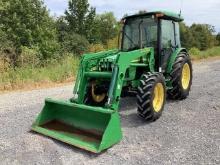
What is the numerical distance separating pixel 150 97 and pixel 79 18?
53.6 metres

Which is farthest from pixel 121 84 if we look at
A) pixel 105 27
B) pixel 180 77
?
pixel 105 27

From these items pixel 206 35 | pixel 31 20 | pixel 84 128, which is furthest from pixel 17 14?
pixel 84 128

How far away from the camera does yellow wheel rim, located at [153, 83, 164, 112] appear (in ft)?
22.5

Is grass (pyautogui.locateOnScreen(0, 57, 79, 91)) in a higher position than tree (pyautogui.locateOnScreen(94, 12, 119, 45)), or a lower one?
lower

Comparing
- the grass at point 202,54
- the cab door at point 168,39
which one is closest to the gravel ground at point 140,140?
the cab door at point 168,39

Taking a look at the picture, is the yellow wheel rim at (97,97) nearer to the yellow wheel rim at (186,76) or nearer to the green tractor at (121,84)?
the green tractor at (121,84)

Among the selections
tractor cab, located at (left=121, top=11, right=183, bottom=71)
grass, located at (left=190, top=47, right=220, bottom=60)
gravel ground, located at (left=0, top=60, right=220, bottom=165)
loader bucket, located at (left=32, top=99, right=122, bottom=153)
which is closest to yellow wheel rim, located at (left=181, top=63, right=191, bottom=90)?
gravel ground, located at (left=0, top=60, right=220, bottom=165)

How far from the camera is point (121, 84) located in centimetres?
642

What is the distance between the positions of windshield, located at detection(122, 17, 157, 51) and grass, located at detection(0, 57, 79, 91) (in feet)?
15.4

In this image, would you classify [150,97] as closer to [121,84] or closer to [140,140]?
[121,84]

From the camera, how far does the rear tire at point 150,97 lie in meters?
6.43

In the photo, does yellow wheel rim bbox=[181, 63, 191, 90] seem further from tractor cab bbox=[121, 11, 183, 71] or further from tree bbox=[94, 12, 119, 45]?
tree bbox=[94, 12, 119, 45]

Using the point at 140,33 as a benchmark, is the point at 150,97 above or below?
below

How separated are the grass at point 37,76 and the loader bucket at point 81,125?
5219mm
